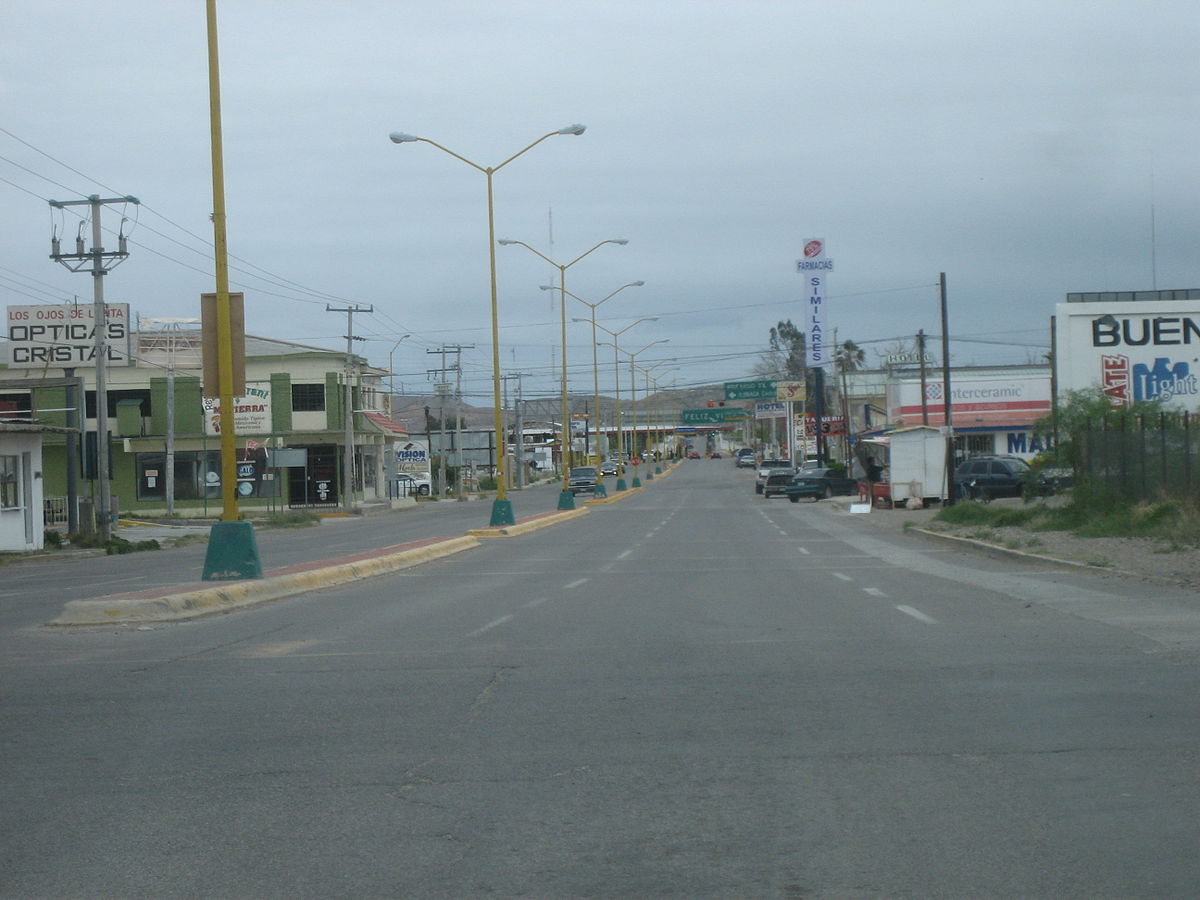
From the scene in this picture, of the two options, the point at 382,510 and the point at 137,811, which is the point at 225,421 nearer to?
the point at 137,811

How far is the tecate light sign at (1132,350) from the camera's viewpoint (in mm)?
53281

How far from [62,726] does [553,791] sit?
4.06 meters

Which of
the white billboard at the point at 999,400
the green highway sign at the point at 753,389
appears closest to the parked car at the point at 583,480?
the white billboard at the point at 999,400

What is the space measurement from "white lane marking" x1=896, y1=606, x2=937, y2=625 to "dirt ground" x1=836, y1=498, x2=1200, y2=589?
4.11 m

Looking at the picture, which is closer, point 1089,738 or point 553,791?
point 553,791

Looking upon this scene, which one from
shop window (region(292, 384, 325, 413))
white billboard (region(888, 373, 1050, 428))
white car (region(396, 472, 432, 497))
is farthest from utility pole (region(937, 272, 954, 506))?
white car (region(396, 472, 432, 497))

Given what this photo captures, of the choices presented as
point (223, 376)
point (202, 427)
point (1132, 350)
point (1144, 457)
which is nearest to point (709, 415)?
point (202, 427)

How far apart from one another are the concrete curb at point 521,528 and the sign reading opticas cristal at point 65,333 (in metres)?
16.9

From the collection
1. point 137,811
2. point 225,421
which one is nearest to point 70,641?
point 225,421

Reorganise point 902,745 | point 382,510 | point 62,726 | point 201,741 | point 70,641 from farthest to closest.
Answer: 1. point 382,510
2. point 70,641
3. point 62,726
4. point 201,741
5. point 902,745

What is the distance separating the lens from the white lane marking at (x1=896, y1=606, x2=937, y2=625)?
13.9 metres

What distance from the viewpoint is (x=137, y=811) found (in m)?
6.71

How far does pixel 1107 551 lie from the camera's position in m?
21.8

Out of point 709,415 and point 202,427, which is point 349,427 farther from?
point 709,415
